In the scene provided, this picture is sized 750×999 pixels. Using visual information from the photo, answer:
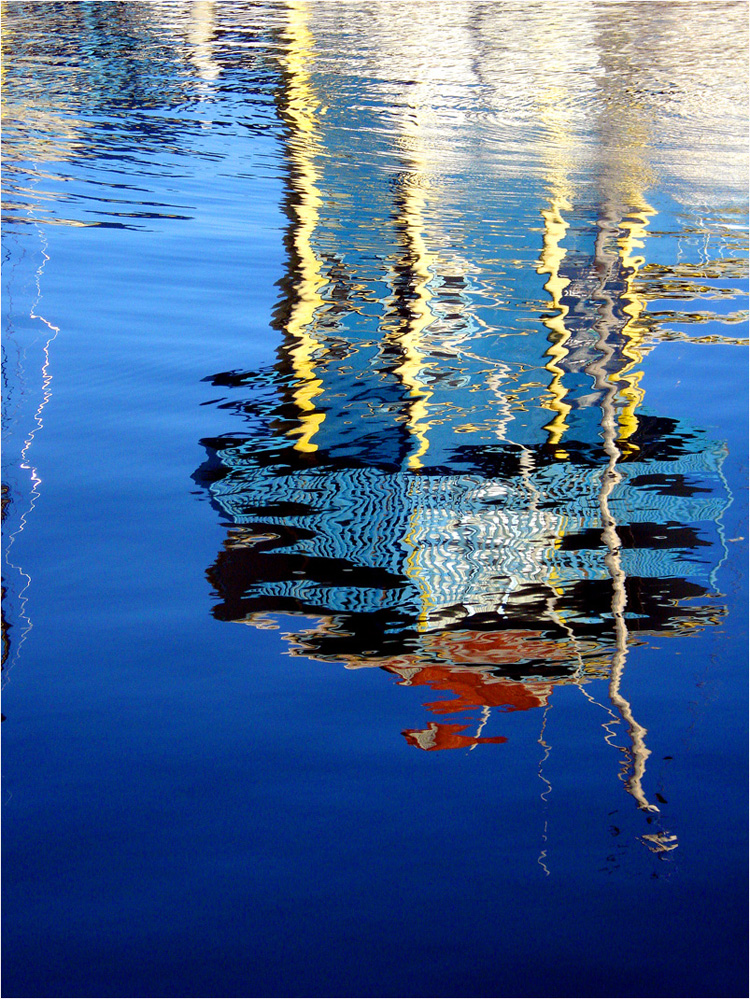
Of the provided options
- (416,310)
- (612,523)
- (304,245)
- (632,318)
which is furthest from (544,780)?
(304,245)

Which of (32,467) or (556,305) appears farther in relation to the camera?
(556,305)

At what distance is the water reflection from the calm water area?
1 cm

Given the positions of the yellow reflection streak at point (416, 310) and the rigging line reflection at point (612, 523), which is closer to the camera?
the rigging line reflection at point (612, 523)

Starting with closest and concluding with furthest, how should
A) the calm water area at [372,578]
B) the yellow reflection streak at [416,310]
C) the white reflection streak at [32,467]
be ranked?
1. the calm water area at [372,578]
2. the white reflection streak at [32,467]
3. the yellow reflection streak at [416,310]

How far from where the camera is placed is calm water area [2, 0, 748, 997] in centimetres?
151

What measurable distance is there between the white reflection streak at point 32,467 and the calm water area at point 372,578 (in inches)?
0.5

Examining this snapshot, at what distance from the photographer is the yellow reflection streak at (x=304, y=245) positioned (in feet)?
10.7

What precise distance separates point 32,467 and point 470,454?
1314 millimetres

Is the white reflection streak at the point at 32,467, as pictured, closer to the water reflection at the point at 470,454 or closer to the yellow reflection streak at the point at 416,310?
the water reflection at the point at 470,454

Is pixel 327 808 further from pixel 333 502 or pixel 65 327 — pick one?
pixel 65 327

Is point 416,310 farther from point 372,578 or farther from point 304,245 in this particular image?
point 372,578

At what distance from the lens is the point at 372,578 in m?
2.39

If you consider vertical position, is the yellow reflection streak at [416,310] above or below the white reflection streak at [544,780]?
above

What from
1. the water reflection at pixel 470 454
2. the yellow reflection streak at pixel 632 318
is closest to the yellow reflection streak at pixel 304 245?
the water reflection at pixel 470 454
